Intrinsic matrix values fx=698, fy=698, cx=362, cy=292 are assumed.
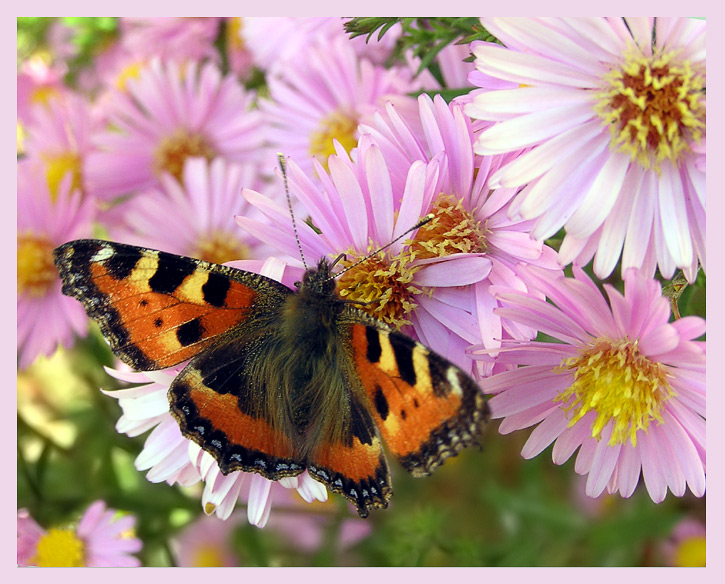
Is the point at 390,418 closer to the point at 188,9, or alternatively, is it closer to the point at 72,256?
the point at 72,256

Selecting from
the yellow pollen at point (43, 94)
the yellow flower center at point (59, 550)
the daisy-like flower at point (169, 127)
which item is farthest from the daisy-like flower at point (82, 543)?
the yellow pollen at point (43, 94)

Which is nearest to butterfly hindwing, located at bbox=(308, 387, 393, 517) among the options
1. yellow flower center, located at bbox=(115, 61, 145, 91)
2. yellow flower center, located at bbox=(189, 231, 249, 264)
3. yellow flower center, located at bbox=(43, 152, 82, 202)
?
yellow flower center, located at bbox=(189, 231, 249, 264)

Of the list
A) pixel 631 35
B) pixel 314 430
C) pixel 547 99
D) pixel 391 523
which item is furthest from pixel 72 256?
pixel 391 523

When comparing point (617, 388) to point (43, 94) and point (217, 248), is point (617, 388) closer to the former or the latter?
point (217, 248)

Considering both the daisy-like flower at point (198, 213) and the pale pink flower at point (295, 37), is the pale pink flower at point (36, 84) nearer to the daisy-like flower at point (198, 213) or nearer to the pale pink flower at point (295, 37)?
the daisy-like flower at point (198, 213)

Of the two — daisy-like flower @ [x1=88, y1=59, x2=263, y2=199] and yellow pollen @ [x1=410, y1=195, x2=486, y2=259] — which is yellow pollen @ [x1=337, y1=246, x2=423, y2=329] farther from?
daisy-like flower @ [x1=88, y1=59, x2=263, y2=199]

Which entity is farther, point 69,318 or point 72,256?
point 69,318
